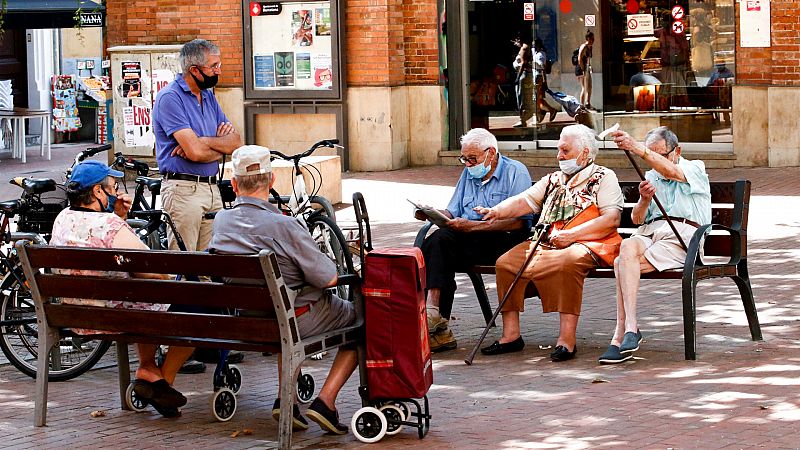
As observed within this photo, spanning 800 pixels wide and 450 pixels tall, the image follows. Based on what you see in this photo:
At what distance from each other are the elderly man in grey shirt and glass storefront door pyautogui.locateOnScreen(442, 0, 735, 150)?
40.0ft

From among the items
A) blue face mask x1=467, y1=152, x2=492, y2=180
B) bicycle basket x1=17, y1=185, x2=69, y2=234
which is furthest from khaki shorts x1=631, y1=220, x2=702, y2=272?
bicycle basket x1=17, y1=185, x2=69, y2=234

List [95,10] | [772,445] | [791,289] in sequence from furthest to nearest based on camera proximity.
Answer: [95,10], [791,289], [772,445]

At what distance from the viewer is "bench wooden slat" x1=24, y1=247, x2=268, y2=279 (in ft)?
20.5

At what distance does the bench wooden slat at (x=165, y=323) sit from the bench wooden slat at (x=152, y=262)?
0.69 feet

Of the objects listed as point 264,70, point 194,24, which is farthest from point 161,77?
point 264,70

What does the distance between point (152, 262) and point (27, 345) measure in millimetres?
1925

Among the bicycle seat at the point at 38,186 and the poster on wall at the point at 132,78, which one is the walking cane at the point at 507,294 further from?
the poster on wall at the point at 132,78

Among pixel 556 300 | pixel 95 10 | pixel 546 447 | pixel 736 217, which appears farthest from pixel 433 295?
pixel 95 10

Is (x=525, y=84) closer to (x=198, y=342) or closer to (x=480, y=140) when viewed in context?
(x=480, y=140)

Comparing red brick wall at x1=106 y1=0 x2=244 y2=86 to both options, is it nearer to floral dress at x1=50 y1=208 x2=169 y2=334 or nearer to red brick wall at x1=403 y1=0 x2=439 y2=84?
red brick wall at x1=403 y1=0 x2=439 y2=84

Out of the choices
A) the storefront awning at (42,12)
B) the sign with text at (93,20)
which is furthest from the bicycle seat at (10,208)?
the sign with text at (93,20)

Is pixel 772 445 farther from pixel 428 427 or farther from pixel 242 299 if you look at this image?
pixel 242 299

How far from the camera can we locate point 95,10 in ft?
68.3

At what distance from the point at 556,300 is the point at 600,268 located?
1.10ft
